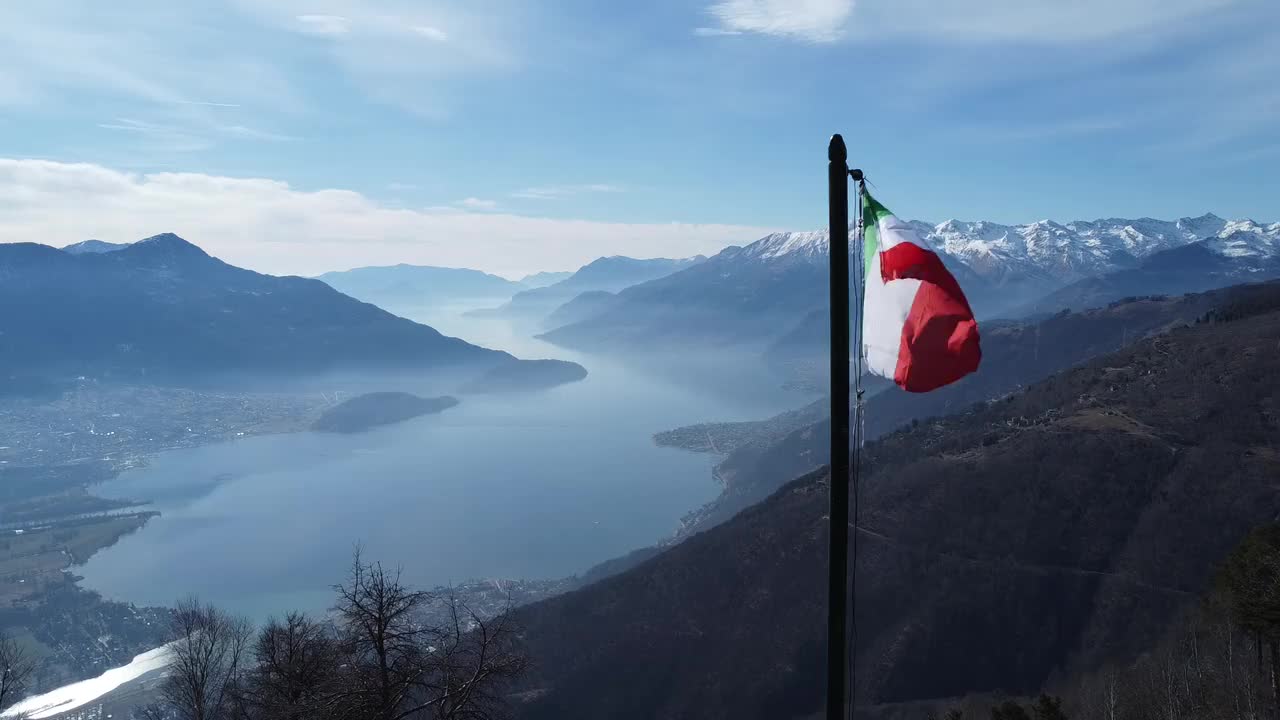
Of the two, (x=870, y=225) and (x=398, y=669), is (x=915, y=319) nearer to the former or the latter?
(x=870, y=225)

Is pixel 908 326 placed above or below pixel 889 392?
above

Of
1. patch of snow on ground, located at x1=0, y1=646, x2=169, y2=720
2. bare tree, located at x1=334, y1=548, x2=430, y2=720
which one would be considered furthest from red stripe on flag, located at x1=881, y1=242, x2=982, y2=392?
patch of snow on ground, located at x1=0, y1=646, x2=169, y2=720

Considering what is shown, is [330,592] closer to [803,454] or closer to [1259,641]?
[803,454]

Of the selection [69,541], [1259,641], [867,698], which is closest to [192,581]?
[69,541]

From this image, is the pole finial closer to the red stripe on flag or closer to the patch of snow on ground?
the red stripe on flag

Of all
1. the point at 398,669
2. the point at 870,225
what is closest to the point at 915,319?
the point at 870,225

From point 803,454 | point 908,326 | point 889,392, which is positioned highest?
point 908,326

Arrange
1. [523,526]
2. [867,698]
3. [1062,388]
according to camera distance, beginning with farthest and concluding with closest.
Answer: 1. [523,526]
2. [1062,388]
3. [867,698]
